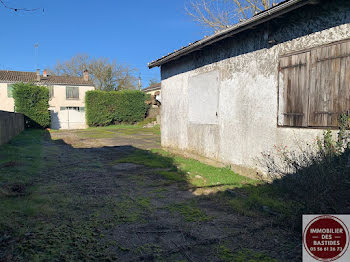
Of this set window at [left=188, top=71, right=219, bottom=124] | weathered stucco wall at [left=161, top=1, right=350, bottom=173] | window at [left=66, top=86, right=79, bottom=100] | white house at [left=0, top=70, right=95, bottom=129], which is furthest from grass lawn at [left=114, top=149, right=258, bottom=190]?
window at [left=66, top=86, right=79, bottom=100]

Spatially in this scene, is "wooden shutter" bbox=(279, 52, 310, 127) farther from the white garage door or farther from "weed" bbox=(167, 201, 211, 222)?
the white garage door

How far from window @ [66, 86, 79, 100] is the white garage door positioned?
133 cm

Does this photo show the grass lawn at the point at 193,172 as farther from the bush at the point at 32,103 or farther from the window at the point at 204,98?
the bush at the point at 32,103

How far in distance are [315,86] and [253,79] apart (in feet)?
5.21

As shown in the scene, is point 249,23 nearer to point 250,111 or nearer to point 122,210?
point 250,111

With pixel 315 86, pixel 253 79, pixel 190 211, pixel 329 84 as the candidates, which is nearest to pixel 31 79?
pixel 253 79

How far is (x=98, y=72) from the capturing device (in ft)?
133

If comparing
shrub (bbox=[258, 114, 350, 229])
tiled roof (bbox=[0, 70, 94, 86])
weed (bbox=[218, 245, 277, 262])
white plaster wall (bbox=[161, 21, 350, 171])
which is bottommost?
weed (bbox=[218, 245, 277, 262])

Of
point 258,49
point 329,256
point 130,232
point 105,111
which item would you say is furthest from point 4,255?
point 105,111

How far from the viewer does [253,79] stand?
19.7ft

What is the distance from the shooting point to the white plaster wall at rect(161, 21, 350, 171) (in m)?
4.95

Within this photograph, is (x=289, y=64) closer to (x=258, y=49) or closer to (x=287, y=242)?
(x=258, y=49)

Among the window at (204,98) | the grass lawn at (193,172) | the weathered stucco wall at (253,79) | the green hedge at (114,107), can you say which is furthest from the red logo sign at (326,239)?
the green hedge at (114,107)

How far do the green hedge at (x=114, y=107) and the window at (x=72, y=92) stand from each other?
4.13 meters
